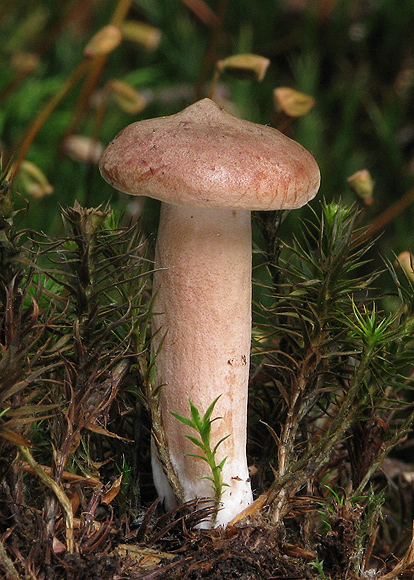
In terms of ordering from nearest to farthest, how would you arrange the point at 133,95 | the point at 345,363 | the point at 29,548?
the point at 29,548, the point at 345,363, the point at 133,95

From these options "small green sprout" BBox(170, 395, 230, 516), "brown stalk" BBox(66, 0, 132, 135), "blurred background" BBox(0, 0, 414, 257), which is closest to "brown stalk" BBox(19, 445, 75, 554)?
"small green sprout" BBox(170, 395, 230, 516)

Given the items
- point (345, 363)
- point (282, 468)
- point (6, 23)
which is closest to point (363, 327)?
point (345, 363)

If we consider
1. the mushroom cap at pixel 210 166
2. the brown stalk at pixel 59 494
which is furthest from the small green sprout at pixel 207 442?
the mushroom cap at pixel 210 166

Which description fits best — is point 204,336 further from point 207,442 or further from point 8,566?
point 8,566

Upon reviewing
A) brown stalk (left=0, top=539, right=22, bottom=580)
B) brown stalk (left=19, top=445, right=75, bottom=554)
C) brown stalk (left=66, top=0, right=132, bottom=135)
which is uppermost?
brown stalk (left=66, top=0, right=132, bottom=135)

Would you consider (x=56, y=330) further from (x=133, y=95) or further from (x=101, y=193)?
(x=101, y=193)

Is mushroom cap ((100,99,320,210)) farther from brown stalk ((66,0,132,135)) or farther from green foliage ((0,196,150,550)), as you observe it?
brown stalk ((66,0,132,135))

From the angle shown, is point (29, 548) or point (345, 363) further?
point (345, 363)
